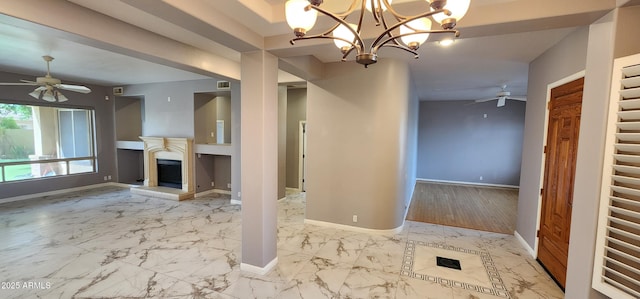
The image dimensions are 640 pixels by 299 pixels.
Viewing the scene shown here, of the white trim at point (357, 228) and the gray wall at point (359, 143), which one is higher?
the gray wall at point (359, 143)

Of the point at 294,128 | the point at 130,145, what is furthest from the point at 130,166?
the point at 294,128

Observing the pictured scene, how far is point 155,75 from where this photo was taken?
→ 19.5 ft

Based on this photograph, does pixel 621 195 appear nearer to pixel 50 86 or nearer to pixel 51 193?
pixel 50 86

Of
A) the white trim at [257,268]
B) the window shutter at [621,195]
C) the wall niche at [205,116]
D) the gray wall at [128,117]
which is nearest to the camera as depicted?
the window shutter at [621,195]

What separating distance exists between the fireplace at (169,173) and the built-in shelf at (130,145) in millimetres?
873

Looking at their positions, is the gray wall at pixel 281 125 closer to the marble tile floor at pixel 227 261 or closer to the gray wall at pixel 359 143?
the marble tile floor at pixel 227 261

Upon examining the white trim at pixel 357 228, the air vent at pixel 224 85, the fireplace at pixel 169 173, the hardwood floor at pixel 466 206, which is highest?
the air vent at pixel 224 85

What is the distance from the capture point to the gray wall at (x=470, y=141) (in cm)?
820

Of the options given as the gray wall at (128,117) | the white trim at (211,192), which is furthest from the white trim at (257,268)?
the gray wall at (128,117)

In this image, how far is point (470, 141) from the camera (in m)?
8.61

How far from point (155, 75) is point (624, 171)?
7275 millimetres

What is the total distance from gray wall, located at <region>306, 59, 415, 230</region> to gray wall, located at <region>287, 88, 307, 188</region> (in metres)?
2.66

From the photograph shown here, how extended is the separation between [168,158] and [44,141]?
302 centimetres

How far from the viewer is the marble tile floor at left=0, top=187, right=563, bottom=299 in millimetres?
2803
